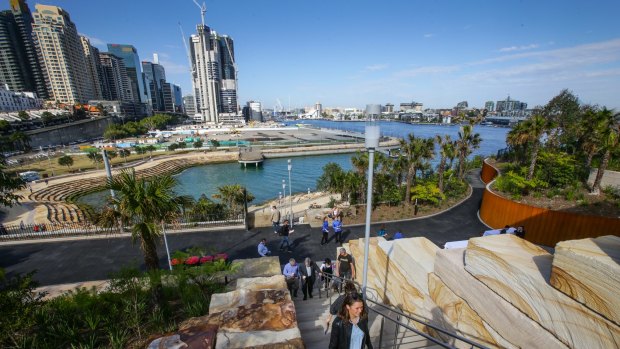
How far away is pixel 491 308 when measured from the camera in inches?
165

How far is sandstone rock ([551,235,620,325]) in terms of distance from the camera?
2.85 meters

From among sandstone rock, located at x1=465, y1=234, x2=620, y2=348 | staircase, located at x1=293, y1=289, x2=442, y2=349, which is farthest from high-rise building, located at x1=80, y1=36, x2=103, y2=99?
sandstone rock, located at x1=465, y1=234, x2=620, y2=348

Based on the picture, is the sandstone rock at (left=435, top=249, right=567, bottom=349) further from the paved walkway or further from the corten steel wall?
the corten steel wall

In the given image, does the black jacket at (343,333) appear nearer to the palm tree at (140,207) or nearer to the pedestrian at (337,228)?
the palm tree at (140,207)

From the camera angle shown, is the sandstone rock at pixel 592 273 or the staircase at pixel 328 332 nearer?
the sandstone rock at pixel 592 273

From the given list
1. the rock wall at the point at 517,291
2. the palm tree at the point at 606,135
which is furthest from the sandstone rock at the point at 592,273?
the palm tree at the point at 606,135

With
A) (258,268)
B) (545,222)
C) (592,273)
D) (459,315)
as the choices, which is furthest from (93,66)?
(592,273)

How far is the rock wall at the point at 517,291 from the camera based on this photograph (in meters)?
3.01

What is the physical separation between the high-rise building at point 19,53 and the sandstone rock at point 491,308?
18776cm

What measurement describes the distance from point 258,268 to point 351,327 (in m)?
5.09

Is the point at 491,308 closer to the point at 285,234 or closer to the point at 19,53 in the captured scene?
the point at 285,234

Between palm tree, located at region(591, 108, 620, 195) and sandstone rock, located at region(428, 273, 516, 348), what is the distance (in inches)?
614

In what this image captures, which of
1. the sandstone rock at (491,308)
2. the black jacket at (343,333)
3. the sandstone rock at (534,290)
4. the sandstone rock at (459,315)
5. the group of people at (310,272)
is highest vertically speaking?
the sandstone rock at (534,290)

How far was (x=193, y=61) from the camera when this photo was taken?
632ft
